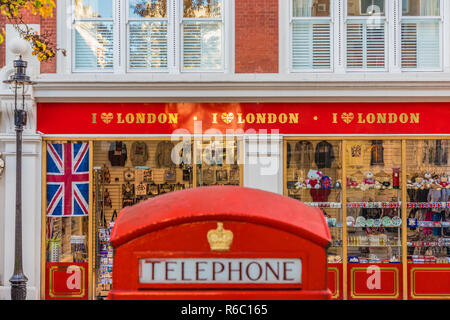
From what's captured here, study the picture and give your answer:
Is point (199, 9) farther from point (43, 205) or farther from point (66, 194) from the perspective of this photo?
point (43, 205)

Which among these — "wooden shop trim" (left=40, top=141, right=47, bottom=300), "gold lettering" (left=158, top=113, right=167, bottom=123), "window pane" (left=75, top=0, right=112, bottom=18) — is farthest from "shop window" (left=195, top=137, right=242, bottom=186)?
"window pane" (left=75, top=0, right=112, bottom=18)

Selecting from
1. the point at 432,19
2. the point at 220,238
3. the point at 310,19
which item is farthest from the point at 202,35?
the point at 220,238

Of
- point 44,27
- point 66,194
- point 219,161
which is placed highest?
point 44,27

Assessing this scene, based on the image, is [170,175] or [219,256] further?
[170,175]

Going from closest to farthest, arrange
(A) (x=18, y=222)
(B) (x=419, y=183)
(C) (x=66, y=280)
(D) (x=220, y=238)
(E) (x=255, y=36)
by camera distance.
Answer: (D) (x=220, y=238) < (A) (x=18, y=222) < (E) (x=255, y=36) < (C) (x=66, y=280) < (B) (x=419, y=183)

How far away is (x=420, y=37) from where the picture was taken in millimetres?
10477

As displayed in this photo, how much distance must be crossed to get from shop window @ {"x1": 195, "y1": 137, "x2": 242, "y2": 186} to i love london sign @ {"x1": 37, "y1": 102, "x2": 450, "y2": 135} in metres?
0.21

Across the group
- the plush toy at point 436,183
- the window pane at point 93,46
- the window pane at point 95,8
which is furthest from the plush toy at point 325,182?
the window pane at point 95,8

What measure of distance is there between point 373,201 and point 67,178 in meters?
5.60

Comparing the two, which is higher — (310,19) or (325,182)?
(310,19)

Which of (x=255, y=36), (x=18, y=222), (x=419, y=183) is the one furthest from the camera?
(x=419, y=183)

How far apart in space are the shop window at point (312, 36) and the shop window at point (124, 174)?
103 inches

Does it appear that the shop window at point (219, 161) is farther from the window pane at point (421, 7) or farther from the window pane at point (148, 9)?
the window pane at point (421, 7)

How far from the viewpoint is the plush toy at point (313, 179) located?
34.3ft
